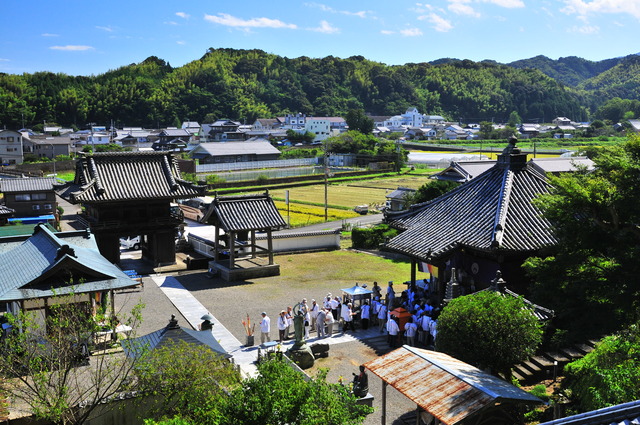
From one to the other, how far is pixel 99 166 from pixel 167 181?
3643mm

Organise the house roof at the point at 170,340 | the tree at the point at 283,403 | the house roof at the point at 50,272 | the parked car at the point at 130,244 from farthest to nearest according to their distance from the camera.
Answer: the parked car at the point at 130,244 → the house roof at the point at 50,272 → the house roof at the point at 170,340 → the tree at the point at 283,403

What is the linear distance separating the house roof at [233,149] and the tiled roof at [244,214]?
6060cm

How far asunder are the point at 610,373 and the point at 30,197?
151 feet

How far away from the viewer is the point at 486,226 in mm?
18797

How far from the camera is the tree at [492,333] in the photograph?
12344mm

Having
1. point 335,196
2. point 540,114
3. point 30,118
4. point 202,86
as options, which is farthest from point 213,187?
point 540,114

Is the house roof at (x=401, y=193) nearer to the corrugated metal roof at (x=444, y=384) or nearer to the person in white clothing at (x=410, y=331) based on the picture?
the person in white clothing at (x=410, y=331)

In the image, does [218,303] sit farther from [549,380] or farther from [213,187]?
[213,187]

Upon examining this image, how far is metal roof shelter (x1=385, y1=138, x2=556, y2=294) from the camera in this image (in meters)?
18.0

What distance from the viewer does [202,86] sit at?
529 ft

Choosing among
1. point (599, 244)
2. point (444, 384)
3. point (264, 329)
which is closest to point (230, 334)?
point (264, 329)

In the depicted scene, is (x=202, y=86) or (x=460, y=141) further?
(x=202, y=86)

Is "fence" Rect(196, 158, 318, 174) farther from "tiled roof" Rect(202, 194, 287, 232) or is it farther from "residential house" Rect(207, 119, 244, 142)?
"tiled roof" Rect(202, 194, 287, 232)

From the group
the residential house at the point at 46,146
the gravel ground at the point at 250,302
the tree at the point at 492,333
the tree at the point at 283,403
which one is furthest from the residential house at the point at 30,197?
the residential house at the point at 46,146
